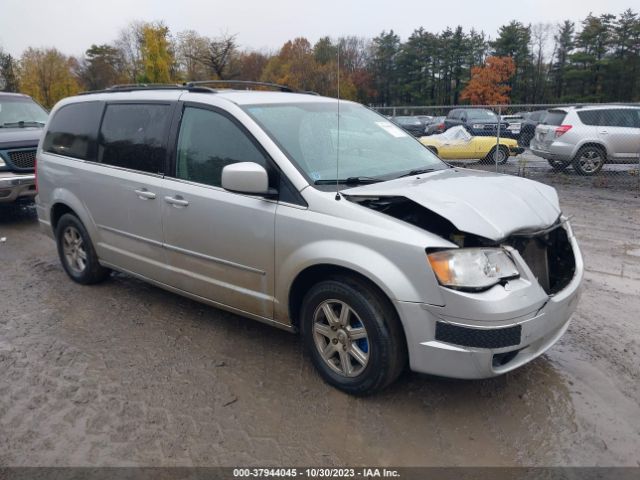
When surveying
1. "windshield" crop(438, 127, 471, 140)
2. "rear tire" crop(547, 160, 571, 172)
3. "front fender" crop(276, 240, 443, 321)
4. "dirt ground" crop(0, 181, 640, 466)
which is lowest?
"dirt ground" crop(0, 181, 640, 466)

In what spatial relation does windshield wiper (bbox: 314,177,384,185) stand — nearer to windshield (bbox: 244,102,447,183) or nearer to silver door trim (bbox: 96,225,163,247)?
windshield (bbox: 244,102,447,183)

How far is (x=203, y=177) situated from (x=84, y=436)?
1.92m

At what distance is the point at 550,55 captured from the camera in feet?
235

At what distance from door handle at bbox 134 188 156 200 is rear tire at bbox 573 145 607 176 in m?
11.5

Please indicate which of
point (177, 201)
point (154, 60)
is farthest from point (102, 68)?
point (177, 201)

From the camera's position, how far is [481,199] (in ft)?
10.7

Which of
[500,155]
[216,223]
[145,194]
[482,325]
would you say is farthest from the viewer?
[500,155]

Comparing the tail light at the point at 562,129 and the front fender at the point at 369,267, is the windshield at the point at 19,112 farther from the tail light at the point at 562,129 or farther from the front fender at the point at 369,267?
the tail light at the point at 562,129

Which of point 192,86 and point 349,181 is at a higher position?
point 192,86

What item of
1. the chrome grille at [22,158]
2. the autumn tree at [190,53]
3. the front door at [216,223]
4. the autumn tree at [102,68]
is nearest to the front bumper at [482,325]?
the front door at [216,223]

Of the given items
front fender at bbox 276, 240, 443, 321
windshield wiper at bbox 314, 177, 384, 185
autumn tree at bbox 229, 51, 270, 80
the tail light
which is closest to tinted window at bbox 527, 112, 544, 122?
the tail light

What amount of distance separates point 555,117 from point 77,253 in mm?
12089

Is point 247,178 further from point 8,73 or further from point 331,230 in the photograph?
point 8,73

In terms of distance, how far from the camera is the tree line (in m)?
44.2
